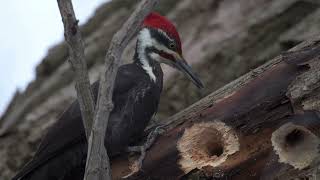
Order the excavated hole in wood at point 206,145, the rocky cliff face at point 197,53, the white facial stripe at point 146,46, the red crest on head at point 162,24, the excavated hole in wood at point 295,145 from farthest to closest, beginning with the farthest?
the rocky cliff face at point 197,53 → the white facial stripe at point 146,46 → the red crest on head at point 162,24 → the excavated hole in wood at point 206,145 → the excavated hole in wood at point 295,145

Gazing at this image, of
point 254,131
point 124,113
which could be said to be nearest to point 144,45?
point 124,113

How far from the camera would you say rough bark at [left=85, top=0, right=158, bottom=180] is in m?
1.96

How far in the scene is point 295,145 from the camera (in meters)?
2.46

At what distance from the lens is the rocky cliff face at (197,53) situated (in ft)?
13.1

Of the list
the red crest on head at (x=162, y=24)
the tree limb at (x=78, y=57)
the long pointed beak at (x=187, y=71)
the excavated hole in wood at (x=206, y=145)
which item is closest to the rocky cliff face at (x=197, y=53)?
the long pointed beak at (x=187, y=71)

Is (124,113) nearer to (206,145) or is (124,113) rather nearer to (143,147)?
(143,147)

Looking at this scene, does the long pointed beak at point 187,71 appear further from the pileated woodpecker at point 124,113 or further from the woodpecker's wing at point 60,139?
the woodpecker's wing at point 60,139

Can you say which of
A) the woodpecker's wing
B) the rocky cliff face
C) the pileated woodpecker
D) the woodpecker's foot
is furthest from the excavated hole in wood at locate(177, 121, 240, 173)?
the rocky cliff face

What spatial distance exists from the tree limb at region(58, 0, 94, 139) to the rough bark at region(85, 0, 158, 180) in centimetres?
10

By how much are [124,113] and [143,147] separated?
40 cm

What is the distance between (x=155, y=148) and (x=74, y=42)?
30.2 inches

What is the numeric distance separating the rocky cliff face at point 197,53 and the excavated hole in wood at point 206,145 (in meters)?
1.43

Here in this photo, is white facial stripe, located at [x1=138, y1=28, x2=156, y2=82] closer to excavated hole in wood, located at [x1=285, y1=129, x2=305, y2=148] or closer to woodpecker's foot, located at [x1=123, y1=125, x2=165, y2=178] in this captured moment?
woodpecker's foot, located at [x1=123, y1=125, x2=165, y2=178]

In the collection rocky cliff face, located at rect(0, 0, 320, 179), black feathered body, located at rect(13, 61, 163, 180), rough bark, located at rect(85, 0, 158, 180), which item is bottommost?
rocky cliff face, located at rect(0, 0, 320, 179)
